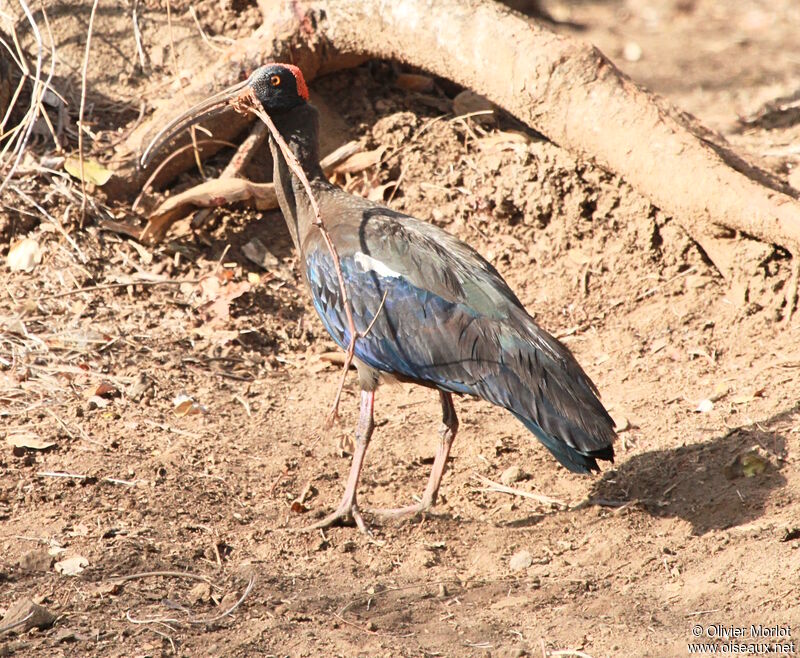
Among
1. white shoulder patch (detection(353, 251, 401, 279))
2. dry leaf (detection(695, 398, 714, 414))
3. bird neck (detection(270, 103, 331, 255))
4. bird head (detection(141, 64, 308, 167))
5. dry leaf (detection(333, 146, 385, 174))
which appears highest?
bird head (detection(141, 64, 308, 167))

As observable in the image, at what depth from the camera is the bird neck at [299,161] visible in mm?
5617

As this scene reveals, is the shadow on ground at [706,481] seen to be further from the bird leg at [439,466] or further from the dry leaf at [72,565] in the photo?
the dry leaf at [72,565]

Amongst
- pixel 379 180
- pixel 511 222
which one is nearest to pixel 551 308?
pixel 511 222

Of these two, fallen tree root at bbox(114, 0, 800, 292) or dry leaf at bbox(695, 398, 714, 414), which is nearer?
dry leaf at bbox(695, 398, 714, 414)

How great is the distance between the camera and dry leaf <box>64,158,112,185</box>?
6.66m

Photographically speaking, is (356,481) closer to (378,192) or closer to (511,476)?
(511,476)

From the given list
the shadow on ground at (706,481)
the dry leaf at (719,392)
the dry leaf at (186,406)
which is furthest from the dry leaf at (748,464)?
the dry leaf at (186,406)

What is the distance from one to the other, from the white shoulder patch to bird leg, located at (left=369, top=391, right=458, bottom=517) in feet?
2.38

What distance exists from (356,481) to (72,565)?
1.45 m

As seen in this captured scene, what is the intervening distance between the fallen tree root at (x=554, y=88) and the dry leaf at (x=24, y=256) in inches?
31.8

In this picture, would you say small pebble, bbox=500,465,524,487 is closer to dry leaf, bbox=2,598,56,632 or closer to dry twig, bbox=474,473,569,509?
dry twig, bbox=474,473,569,509

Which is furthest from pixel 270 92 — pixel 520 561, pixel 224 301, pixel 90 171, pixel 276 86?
pixel 520 561

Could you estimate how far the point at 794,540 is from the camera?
4.41 m

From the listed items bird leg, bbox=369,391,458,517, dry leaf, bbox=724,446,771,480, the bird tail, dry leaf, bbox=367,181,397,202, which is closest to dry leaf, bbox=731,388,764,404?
dry leaf, bbox=724,446,771,480
